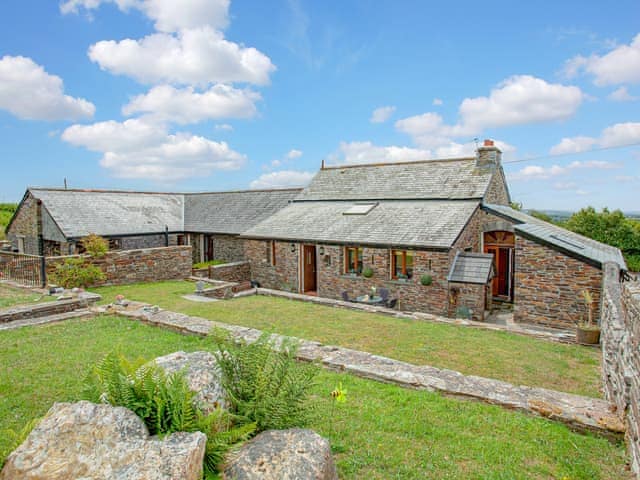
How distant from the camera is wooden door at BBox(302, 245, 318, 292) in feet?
62.5

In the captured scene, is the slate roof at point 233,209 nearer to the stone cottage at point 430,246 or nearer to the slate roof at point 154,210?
the slate roof at point 154,210

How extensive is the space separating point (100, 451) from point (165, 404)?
0.54 m

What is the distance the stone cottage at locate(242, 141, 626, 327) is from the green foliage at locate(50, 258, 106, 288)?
7.32m

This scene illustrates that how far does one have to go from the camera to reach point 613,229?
1131 inches

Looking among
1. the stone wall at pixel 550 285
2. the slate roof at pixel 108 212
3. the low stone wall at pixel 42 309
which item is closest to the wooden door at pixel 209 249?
the slate roof at pixel 108 212

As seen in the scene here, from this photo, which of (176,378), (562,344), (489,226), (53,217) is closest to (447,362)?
(562,344)

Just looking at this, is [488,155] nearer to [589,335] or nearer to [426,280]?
[426,280]

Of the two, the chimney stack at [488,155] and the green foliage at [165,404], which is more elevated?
the chimney stack at [488,155]

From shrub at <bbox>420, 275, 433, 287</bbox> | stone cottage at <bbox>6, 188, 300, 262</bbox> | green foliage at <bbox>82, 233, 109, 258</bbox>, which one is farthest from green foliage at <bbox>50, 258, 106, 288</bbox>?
shrub at <bbox>420, 275, 433, 287</bbox>

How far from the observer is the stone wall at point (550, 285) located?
13.0 meters

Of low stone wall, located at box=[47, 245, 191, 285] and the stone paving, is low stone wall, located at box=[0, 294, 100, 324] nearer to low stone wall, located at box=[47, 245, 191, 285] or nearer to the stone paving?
low stone wall, located at box=[47, 245, 191, 285]

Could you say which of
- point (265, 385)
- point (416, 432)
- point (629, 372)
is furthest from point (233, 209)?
point (629, 372)

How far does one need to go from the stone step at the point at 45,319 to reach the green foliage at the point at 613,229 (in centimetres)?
3265

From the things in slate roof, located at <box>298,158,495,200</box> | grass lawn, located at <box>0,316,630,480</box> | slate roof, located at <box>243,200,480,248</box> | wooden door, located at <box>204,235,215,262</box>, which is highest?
slate roof, located at <box>298,158,495,200</box>
